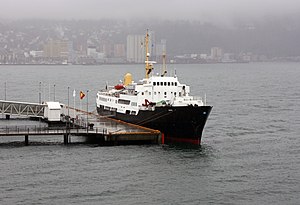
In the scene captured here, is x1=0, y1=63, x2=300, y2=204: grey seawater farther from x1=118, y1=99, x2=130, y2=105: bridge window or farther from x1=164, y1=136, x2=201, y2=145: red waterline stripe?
x1=118, y1=99, x2=130, y2=105: bridge window

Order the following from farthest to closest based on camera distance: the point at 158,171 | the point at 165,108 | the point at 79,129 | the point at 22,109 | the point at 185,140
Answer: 1. the point at 22,109
2. the point at 79,129
3. the point at 185,140
4. the point at 165,108
5. the point at 158,171

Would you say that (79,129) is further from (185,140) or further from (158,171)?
(158,171)

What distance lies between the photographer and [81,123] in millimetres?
72125

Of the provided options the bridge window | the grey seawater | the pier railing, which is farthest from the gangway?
the pier railing

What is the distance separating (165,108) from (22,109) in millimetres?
21653

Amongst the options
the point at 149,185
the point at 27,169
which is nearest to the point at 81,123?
the point at 27,169

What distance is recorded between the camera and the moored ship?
6556 cm

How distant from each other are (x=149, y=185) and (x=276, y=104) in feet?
226

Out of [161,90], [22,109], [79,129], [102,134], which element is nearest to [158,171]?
[102,134]

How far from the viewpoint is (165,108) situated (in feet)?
216

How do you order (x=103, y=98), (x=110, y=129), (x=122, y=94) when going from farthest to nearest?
(x=103, y=98) < (x=122, y=94) < (x=110, y=129)

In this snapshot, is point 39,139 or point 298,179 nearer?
point 298,179

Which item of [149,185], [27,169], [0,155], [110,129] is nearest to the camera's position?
[149,185]

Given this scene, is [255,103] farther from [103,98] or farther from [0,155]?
[0,155]
